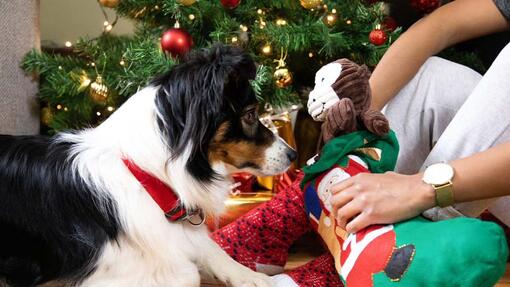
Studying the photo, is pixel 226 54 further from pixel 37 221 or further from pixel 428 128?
pixel 428 128

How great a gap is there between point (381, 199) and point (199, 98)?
1.29 ft

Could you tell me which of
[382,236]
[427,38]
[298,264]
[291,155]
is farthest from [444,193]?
[298,264]

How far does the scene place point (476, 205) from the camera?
1121mm

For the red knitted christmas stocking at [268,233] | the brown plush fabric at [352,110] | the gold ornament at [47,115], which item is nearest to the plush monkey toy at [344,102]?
the brown plush fabric at [352,110]

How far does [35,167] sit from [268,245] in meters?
0.59

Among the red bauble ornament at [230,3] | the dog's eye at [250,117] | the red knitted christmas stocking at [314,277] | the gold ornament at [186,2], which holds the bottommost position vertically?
the red knitted christmas stocking at [314,277]

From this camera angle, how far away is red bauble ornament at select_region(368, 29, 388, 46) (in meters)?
1.61

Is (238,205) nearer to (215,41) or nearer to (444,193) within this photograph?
(215,41)

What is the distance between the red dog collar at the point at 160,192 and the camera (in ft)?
3.58

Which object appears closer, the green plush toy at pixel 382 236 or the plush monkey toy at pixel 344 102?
the green plush toy at pixel 382 236

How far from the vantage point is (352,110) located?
109cm

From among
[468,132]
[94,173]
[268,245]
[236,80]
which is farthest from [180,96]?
[468,132]

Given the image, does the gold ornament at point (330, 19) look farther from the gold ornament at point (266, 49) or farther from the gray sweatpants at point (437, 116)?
the gray sweatpants at point (437, 116)

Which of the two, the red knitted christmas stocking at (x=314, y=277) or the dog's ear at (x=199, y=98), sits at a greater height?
the dog's ear at (x=199, y=98)
